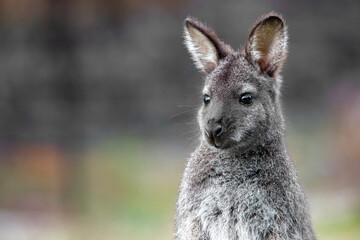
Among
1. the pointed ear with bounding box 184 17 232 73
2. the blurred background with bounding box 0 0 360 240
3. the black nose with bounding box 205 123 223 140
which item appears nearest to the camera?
the black nose with bounding box 205 123 223 140

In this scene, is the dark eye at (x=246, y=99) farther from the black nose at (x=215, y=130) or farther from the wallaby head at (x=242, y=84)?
the black nose at (x=215, y=130)

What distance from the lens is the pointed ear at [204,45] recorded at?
7.65m

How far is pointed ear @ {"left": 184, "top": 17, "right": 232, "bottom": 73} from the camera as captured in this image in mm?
7648

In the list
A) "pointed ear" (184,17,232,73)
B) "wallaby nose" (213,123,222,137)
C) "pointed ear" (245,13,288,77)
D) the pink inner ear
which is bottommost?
"wallaby nose" (213,123,222,137)

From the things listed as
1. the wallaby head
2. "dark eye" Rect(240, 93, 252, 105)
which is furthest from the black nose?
"dark eye" Rect(240, 93, 252, 105)

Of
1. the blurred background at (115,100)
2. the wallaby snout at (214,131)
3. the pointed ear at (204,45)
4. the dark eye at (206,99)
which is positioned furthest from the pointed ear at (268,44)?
the blurred background at (115,100)

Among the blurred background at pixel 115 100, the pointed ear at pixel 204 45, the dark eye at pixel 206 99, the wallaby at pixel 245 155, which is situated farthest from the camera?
the blurred background at pixel 115 100

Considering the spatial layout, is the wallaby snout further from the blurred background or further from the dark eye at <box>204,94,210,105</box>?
the blurred background

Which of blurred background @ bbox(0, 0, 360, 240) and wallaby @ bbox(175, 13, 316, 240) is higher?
blurred background @ bbox(0, 0, 360, 240)

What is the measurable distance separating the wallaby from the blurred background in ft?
21.9

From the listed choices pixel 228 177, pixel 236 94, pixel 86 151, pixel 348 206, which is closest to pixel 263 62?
pixel 236 94

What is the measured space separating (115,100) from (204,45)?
7.12 m

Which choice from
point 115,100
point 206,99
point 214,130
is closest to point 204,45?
point 206,99

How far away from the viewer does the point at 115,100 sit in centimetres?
1470
